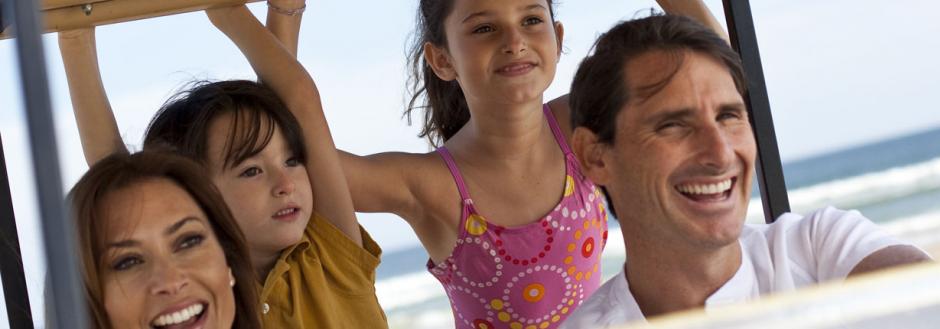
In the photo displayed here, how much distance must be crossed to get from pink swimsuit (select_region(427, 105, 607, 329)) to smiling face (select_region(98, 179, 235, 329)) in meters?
0.72

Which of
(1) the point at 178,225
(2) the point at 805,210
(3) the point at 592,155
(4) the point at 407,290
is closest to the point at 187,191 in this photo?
(1) the point at 178,225

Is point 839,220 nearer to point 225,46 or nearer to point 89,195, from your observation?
point 89,195

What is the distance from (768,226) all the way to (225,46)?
1175 cm

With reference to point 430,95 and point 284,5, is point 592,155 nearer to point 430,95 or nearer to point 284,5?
point 284,5

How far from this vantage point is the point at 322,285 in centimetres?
207

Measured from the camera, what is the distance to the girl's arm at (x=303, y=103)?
2096mm

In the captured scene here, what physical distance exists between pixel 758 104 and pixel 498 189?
514 millimetres

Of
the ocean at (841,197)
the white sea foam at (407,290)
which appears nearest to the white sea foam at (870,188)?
the ocean at (841,197)

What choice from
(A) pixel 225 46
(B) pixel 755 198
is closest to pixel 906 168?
(B) pixel 755 198

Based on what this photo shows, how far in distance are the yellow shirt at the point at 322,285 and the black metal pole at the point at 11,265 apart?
1.18 feet

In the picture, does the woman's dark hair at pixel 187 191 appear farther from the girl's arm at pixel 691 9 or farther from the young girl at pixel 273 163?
the girl's arm at pixel 691 9

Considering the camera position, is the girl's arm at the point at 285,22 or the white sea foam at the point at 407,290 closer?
the girl's arm at the point at 285,22

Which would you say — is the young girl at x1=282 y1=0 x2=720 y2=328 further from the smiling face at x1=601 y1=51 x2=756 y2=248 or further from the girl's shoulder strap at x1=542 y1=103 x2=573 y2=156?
the smiling face at x1=601 y1=51 x2=756 y2=248

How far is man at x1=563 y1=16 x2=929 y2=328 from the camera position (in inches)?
61.7
